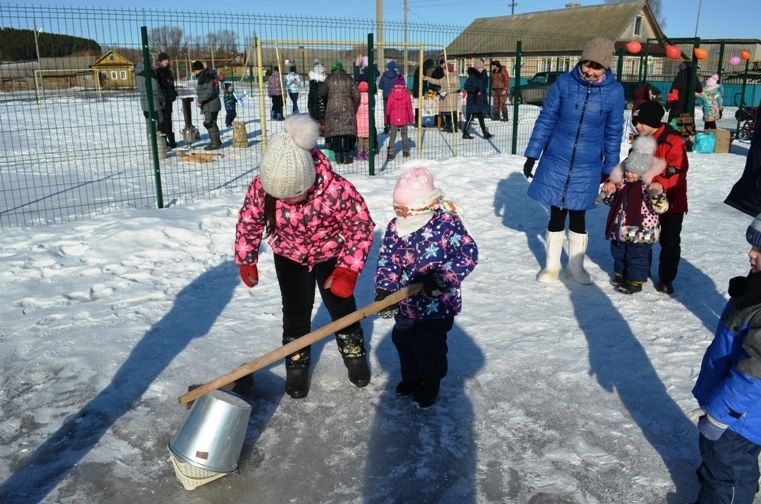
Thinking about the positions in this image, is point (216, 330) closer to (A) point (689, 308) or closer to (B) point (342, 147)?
(A) point (689, 308)

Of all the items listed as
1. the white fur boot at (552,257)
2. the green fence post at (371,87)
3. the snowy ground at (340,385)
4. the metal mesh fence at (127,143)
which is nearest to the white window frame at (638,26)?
the metal mesh fence at (127,143)

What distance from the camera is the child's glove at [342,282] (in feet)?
9.71

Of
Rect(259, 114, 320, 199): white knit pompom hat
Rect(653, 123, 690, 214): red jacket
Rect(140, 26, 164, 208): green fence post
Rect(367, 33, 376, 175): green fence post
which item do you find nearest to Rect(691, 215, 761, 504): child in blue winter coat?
Rect(259, 114, 320, 199): white knit pompom hat

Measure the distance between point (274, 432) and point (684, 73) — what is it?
39.9 ft

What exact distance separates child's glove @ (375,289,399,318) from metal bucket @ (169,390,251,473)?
815 millimetres

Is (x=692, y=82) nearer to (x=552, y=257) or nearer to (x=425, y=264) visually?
(x=552, y=257)

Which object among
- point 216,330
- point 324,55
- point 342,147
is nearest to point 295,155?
point 216,330

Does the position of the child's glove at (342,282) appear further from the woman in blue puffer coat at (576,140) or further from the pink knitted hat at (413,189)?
the woman in blue puffer coat at (576,140)

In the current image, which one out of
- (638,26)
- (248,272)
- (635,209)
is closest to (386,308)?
(248,272)

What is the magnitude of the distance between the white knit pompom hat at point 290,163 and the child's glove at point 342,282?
1.48 feet

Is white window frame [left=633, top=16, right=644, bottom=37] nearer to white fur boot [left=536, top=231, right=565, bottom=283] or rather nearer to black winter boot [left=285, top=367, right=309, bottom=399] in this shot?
white fur boot [left=536, top=231, right=565, bottom=283]

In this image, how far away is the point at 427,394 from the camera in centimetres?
327

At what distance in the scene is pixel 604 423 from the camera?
123 inches

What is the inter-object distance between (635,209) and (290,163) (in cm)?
293
